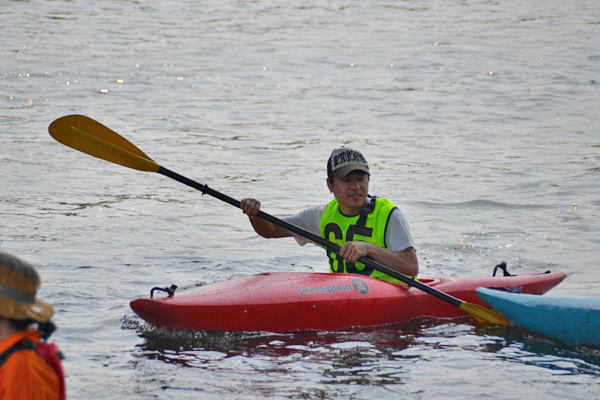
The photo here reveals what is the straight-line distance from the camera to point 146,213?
6941 mm

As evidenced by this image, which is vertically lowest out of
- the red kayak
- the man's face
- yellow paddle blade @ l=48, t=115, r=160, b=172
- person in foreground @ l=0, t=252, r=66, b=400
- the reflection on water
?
the reflection on water

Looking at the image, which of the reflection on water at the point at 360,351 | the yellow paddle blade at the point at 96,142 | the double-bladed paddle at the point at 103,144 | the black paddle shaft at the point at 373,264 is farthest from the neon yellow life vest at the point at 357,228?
the yellow paddle blade at the point at 96,142

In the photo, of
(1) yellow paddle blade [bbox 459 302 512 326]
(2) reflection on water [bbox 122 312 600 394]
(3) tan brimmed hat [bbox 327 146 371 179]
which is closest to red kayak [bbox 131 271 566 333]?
(2) reflection on water [bbox 122 312 600 394]

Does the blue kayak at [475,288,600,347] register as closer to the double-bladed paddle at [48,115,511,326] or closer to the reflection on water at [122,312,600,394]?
the reflection on water at [122,312,600,394]

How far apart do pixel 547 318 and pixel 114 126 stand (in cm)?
705

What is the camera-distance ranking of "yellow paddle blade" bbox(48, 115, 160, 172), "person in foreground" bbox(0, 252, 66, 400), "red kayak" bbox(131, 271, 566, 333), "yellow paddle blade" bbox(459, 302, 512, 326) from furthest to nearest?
"yellow paddle blade" bbox(48, 115, 160, 172), "yellow paddle blade" bbox(459, 302, 512, 326), "red kayak" bbox(131, 271, 566, 333), "person in foreground" bbox(0, 252, 66, 400)

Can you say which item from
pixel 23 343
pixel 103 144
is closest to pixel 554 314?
pixel 103 144

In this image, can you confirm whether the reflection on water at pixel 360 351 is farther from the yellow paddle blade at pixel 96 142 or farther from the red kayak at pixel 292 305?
the yellow paddle blade at pixel 96 142

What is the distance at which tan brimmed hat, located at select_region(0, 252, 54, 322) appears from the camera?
5.95 ft

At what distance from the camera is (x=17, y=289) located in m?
1.83

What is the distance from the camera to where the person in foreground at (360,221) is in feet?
13.2

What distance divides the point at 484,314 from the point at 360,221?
0.85 m

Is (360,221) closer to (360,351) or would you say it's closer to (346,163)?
(346,163)

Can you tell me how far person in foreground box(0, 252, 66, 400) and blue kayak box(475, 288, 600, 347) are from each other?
2799 mm
